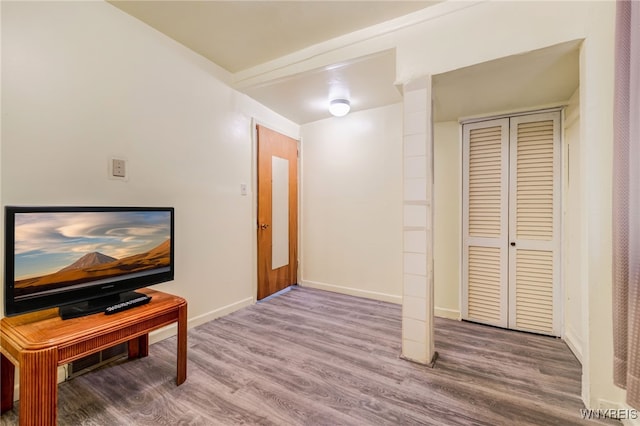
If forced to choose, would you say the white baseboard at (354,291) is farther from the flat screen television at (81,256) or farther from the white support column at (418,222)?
the flat screen television at (81,256)

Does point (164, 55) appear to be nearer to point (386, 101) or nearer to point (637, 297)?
point (386, 101)

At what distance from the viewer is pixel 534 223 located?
8.33 ft

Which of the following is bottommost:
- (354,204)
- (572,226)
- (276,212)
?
(572,226)

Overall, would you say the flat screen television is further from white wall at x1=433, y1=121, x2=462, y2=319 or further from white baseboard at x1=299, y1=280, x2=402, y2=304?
white wall at x1=433, y1=121, x2=462, y2=319

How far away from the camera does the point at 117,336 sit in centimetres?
151

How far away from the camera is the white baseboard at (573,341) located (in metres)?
2.08

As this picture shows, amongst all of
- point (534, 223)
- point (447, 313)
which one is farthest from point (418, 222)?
point (447, 313)

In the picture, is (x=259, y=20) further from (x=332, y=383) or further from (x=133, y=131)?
(x=332, y=383)

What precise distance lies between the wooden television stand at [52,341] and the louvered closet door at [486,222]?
107 inches

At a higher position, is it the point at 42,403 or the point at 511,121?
the point at 511,121

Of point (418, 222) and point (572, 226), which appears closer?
point (418, 222)

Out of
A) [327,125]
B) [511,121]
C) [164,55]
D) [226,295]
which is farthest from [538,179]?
[164,55]

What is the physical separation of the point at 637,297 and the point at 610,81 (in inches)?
46.4

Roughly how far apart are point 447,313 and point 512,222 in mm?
1159
